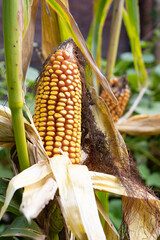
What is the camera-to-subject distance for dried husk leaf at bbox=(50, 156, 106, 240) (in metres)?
0.38

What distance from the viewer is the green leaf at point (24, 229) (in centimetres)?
41

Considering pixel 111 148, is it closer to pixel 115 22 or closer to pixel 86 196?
pixel 86 196

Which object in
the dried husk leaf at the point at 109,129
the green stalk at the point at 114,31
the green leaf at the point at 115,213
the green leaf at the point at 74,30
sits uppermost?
the green stalk at the point at 114,31

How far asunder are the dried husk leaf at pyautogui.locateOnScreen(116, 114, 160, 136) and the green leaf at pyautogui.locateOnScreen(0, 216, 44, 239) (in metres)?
0.51

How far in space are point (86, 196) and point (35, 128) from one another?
0.47ft

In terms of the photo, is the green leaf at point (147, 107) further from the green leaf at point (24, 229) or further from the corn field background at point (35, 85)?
the green leaf at point (24, 229)

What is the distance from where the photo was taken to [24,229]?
0.42 m

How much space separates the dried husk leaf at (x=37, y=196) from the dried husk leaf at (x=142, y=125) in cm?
51

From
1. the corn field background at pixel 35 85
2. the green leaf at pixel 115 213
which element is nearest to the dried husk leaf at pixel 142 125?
the corn field background at pixel 35 85

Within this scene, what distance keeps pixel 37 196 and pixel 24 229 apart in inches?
3.9

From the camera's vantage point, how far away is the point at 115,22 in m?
0.97

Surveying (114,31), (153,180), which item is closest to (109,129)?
(114,31)

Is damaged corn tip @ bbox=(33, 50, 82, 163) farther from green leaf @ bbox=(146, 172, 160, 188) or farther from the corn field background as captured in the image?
green leaf @ bbox=(146, 172, 160, 188)

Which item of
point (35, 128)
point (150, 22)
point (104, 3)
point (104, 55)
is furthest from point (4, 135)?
point (150, 22)
